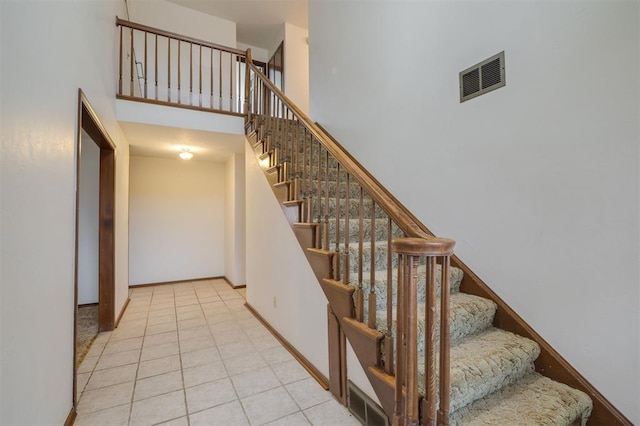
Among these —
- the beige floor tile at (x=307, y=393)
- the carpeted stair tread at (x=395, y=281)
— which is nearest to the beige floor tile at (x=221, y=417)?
the beige floor tile at (x=307, y=393)

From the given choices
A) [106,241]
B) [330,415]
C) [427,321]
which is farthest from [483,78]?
[106,241]

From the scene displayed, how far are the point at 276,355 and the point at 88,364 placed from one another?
Result: 159 centimetres

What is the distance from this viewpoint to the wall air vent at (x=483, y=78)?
1848mm

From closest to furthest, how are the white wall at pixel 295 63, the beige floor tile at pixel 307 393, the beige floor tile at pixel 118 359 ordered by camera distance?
the beige floor tile at pixel 307 393 < the beige floor tile at pixel 118 359 < the white wall at pixel 295 63

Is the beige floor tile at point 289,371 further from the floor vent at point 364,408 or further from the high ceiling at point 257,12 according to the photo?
the high ceiling at point 257,12

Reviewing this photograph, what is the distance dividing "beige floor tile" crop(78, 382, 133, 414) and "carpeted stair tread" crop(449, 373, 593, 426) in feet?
Answer: 6.91

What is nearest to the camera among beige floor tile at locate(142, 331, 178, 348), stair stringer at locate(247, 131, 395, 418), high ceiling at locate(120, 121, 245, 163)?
stair stringer at locate(247, 131, 395, 418)

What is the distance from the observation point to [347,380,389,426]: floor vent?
1.56 m

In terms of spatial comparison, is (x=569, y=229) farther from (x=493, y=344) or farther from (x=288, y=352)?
(x=288, y=352)

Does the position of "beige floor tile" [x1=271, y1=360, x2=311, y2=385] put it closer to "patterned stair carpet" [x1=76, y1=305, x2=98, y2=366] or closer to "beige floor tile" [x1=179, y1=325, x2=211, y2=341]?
"beige floor tile" [x1=179, y1=325, x2=211, y2=341]

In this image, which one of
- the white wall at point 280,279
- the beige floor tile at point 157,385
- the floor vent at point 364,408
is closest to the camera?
the floor vent at point 364,408

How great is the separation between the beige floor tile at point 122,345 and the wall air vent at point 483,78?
364cm

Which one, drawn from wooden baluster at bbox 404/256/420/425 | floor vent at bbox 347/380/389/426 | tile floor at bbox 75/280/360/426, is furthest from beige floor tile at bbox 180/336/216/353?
wooden baluster at bbox 404/256/420/425

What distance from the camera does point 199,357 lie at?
2.52 meters
